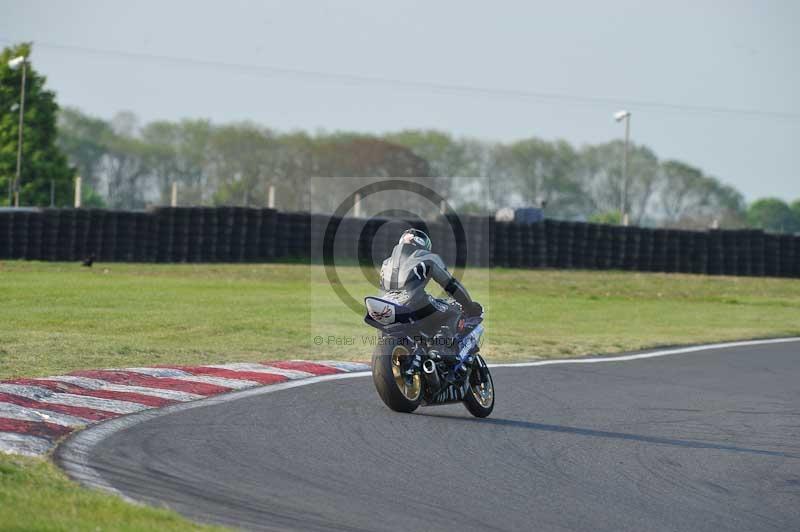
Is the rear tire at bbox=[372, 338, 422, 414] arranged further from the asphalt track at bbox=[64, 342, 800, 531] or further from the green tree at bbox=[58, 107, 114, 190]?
the green tree at bbox=[58, 107, 114, 190]

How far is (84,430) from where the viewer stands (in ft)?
26.2

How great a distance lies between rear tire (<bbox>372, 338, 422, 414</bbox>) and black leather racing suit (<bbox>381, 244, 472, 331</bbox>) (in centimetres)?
33

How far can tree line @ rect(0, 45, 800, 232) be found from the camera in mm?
83438

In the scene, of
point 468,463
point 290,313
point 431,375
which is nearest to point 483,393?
point 431,375

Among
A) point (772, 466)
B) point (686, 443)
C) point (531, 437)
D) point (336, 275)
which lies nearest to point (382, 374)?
point (531, 437)

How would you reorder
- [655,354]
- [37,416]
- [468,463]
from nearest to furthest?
1. [468,463]
2. [37,416]
3. [655,354]

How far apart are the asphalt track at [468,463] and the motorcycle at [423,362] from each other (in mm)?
177

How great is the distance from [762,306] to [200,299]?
15303mm

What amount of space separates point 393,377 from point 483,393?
3.28 ft

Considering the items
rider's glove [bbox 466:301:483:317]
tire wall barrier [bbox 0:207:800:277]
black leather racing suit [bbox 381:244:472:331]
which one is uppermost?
tire wall barrier [bbox 0:207:800:277]

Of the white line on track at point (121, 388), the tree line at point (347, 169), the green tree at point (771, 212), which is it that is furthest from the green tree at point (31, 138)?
the green tree at point (771, 212)

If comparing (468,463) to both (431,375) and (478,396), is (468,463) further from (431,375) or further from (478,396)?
(478,396)

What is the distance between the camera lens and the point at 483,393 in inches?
396

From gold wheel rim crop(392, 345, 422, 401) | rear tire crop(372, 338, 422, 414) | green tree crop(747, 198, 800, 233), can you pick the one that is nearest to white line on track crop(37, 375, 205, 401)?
rear tire crop(372, 338, 422, 414)
